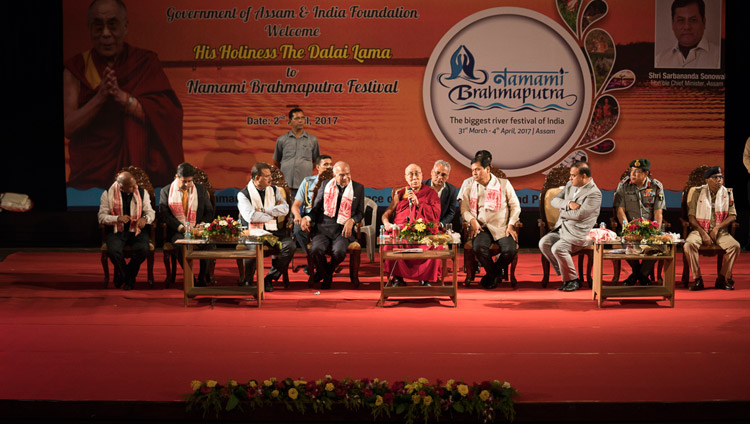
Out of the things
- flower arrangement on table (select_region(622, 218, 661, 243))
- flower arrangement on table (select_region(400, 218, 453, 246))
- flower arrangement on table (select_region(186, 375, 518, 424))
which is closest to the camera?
flower arrangement on table (select_region(186, 375, 518, 424))

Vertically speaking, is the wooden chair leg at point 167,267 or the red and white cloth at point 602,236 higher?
the red and white cloth at point 602,236

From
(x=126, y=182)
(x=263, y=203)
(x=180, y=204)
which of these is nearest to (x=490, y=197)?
(x=263, y=203)

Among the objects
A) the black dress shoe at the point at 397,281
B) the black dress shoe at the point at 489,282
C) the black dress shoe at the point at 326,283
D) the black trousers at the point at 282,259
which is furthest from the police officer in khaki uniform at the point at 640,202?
the black trousers at the point at 282,259

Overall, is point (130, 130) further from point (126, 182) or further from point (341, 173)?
point (341, 173)

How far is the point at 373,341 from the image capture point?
5.31 m

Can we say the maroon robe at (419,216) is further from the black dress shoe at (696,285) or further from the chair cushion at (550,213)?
the black dress shoe at (696,285)

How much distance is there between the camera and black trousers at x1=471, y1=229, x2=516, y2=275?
7.25 m

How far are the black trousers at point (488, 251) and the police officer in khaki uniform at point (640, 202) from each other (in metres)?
1.08

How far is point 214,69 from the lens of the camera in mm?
9664

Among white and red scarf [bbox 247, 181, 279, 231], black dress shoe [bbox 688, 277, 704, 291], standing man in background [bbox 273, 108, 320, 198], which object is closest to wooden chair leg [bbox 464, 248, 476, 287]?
white and red scarf [bbox 247, 181, 279, 231]

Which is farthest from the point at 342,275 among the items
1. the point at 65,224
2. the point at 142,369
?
the point at 65,224

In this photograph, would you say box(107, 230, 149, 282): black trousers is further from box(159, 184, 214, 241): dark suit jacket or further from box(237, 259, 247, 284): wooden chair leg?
box(237, 259, 247, 284): wooden chair leg

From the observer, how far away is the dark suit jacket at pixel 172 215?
24.4 ft

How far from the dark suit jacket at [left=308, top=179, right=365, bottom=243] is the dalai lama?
10.0ft
